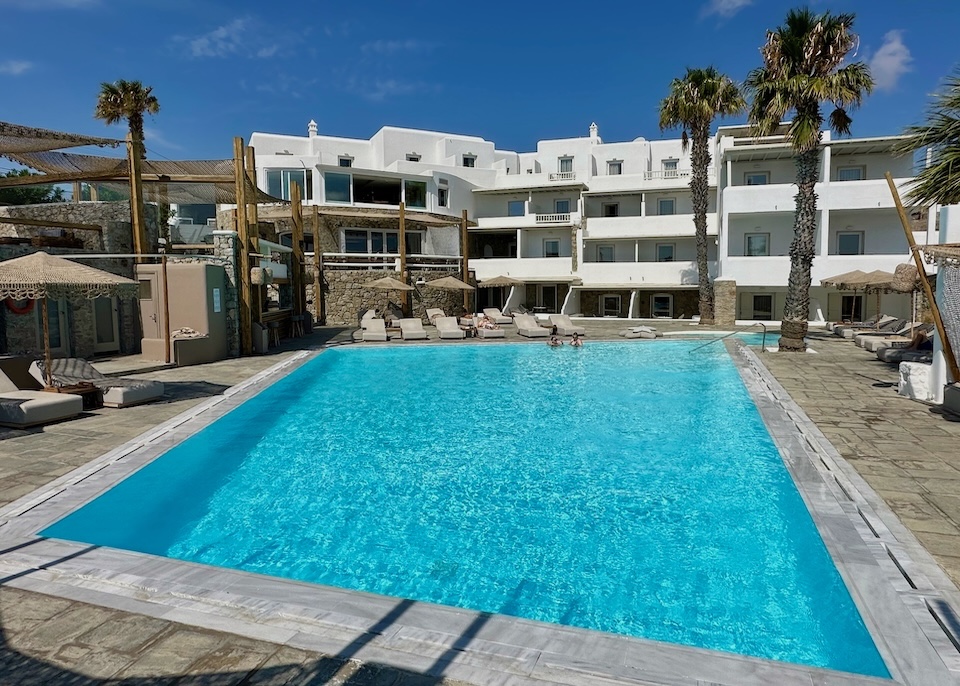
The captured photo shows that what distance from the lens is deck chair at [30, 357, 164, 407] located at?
10.5 metres

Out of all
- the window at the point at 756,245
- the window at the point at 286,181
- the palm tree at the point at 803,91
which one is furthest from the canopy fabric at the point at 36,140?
the window at the point at 756,245

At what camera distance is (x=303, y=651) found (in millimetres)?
3488

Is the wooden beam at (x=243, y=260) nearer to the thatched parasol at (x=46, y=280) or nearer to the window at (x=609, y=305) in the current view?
the thatched parasol at (x=46, y=280)

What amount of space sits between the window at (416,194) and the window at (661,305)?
15648 mm

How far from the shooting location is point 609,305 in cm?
3575

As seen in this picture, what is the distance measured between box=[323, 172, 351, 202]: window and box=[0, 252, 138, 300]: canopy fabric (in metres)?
24.7

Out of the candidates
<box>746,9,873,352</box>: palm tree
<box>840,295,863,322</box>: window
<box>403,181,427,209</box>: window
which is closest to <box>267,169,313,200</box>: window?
<box>403,181,427,209</box>: window

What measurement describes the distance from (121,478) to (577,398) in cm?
875

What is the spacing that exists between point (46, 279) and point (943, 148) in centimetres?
A: 1648

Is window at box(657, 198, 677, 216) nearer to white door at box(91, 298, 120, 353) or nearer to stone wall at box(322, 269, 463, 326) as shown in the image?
stone wall at box(322, 269, 463, 326)

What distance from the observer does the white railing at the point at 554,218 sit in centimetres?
3625

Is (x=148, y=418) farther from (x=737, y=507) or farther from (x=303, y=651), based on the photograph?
(x=737, y=507)

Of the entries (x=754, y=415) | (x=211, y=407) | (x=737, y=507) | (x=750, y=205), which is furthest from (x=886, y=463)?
(x=750, y=205)

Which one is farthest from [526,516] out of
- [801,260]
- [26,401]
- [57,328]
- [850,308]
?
[850,308]
